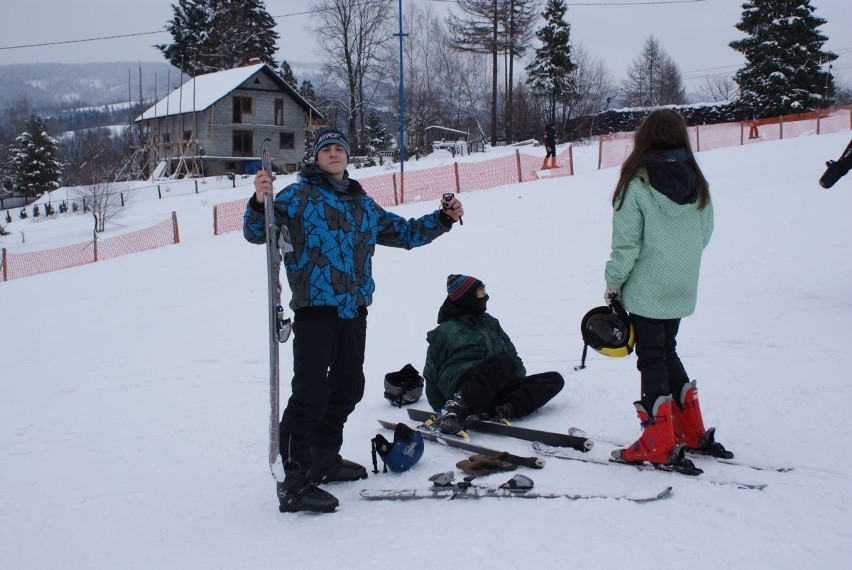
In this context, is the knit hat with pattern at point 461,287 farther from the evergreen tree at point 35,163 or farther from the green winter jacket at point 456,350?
the evergreen tree at point 35,163

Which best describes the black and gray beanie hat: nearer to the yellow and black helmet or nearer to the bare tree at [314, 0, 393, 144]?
the yellow and black helmet

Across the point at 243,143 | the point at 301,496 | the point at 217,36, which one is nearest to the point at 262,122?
the point at 243,143

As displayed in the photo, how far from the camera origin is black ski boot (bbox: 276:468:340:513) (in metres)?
3.02

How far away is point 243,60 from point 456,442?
46.9 m

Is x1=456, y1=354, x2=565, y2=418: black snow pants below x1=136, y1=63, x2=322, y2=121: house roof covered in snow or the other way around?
below

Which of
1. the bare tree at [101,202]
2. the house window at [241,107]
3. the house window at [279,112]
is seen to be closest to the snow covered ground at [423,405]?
the bare tree at [101,202]

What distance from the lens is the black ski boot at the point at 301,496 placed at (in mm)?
3018

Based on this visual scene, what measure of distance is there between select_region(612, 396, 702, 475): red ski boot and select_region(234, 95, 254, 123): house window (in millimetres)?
40129

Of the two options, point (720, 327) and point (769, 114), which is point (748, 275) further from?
point (769, 114)

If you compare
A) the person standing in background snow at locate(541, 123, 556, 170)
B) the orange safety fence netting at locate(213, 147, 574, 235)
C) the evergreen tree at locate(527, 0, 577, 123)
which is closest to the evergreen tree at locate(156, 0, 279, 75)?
the evergreen tree at locate(527, 0, 577, 123)

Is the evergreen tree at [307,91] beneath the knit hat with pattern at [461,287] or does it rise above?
above

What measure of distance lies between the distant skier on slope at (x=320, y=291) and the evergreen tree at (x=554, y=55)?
38.7 metres

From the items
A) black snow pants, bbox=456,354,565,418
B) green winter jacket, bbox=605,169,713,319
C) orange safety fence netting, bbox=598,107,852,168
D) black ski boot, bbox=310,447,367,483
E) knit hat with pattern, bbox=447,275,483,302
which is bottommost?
black ski boot, bbox=310,447,367,483

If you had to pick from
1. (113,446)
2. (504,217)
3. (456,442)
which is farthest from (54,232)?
(456,442)
